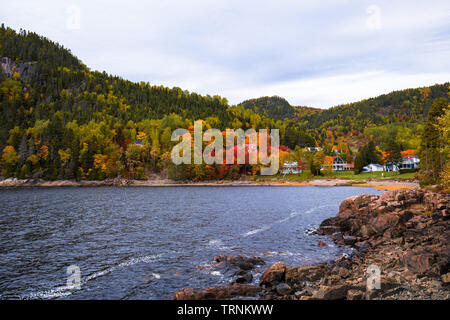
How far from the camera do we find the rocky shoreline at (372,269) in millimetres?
15805

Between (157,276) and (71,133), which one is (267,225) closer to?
(157,276)

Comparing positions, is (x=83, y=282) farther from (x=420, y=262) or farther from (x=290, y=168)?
(x=290, y=168)

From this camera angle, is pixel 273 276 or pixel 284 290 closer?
pixel 284 290

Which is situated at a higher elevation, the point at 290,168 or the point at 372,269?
the point at 290,168

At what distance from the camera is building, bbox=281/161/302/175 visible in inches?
6334

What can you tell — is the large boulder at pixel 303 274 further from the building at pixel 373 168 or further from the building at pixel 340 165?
the building at pixel 340 165

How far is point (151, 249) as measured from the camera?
1161 inches

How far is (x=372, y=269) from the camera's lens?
20203 mm

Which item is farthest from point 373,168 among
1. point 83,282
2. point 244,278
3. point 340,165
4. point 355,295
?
point 83,282

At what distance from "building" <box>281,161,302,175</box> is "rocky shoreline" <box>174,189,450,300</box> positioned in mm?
126952

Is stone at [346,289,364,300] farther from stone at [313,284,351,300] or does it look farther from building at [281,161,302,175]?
building at [281,161,302,175]

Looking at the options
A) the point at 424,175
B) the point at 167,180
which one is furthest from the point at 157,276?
the point at 167,180

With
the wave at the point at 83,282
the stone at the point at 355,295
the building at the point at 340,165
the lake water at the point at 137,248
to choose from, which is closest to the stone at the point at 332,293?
the stone at the point at 355,295

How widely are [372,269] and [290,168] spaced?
5733 inches
